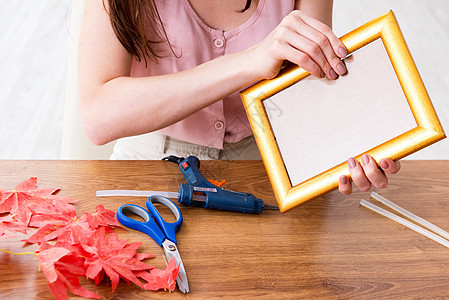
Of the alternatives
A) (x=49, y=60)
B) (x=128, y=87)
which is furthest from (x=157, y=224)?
(x=49, y=60)

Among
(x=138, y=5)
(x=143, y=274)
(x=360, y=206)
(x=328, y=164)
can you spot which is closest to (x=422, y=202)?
(x=360, y=206)

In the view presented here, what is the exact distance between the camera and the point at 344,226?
0.88 metres

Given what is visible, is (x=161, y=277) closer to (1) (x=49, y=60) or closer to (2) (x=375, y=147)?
(2) (x=375, y=147)

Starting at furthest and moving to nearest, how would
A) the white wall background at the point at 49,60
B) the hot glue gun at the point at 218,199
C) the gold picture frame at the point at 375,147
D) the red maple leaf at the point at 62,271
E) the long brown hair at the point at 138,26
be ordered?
the white wall background at the point at 49,60 < the long brown hair at the point at 138,26 < the hot glue gun at the point at 218,199 < the gold picture frame at the point at 375,147 < the red maple leaf at the point at 62,271

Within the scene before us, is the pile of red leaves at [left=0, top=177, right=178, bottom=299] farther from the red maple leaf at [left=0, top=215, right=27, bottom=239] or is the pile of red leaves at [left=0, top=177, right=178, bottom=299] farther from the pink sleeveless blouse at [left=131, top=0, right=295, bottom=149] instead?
the pink sleeveless blouse at [left=131, top=0, right=295, bottom=149]

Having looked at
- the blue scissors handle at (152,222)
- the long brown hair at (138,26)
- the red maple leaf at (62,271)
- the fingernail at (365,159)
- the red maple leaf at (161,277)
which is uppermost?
the long brown hair at (138,26)

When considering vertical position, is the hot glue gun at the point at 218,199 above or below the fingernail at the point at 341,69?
below

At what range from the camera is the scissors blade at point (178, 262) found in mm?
701

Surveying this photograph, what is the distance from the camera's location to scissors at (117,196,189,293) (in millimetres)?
771

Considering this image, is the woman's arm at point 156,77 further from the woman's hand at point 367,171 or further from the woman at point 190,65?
the woman's hand at point 367,171

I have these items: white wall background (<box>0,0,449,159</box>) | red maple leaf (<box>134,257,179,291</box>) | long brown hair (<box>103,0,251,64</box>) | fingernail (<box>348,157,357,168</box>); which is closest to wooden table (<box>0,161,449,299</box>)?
red maple leaf (<box>134,257,179,291</box>)

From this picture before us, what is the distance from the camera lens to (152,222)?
82cm

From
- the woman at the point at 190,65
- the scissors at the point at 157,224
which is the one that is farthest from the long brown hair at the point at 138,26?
the scissors at the point at 157,224

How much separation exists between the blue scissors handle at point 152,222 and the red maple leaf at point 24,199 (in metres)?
0.10
